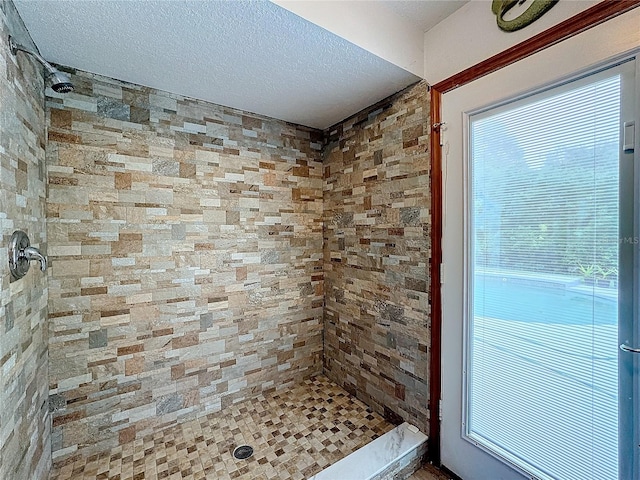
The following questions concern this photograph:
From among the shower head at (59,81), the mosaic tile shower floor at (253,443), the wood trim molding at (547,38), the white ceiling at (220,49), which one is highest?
the white ceiling at (220,49)

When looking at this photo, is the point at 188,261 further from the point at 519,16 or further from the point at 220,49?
the point at 519,16

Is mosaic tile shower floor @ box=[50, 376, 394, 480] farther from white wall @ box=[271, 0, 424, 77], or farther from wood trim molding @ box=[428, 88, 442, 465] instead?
white wall @ box=[271, 0, 424, 77]

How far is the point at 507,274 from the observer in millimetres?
1346

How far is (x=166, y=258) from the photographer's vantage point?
1.81 metres

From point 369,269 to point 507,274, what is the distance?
2.85ft

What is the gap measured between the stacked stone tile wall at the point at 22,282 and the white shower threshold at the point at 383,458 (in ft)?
4.20

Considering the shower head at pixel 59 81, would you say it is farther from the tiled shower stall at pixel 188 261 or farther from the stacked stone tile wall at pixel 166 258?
the stacked stone tile wall at pixel 166 258

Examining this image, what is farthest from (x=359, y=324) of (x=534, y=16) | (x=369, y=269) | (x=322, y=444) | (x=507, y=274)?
(x=534, y=16)

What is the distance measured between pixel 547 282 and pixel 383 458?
121 centimetres

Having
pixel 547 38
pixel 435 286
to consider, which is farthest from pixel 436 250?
pixel 547 38

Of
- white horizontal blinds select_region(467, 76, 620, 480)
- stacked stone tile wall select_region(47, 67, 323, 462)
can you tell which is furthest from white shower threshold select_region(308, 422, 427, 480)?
stacked stone tile wall select_region(47, 67, 323, 462)

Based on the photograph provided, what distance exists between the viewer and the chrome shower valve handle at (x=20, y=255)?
106 cm

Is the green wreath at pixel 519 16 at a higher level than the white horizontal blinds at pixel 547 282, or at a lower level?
higher

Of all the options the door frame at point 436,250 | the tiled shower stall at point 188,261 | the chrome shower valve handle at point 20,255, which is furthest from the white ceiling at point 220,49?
the chrome shower valve handle at point 20,255
